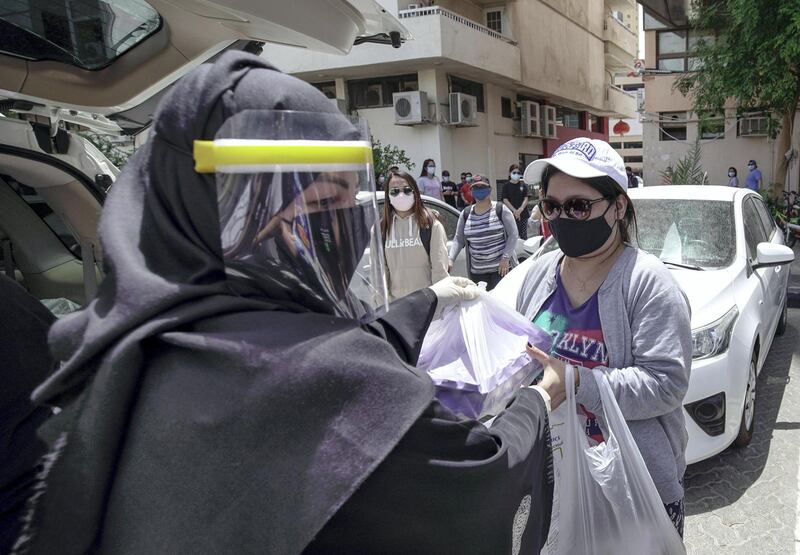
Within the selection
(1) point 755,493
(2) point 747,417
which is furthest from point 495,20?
(1) point 755,493

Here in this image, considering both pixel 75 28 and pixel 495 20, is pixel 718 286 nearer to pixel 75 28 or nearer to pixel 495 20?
pixel 75 28

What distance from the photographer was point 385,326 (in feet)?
4.20

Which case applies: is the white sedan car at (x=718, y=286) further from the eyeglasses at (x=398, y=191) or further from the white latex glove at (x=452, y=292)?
the white latex glove at (x=452, y=292)

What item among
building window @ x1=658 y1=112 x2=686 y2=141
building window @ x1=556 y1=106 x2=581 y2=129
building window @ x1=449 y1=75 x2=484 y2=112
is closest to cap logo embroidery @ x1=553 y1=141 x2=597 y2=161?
building window @ x1=449 y1=75 x2=484 y2=112

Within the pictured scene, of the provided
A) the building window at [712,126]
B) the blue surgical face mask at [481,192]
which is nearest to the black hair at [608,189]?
the blue surgical face mask at [481,192]

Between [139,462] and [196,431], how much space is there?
0.36 ft

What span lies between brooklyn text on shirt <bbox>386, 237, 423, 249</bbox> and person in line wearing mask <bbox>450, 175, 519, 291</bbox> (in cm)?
108

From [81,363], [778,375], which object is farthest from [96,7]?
[778,375]

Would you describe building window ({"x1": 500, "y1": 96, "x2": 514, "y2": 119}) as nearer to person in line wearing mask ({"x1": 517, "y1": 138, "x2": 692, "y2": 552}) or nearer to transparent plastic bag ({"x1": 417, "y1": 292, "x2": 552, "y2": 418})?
person in line wearing mask ({"x1": 517, "y1": 138, "x2": 692, "y2": 552})

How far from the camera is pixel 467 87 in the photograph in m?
20.4

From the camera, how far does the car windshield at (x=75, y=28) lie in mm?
2336

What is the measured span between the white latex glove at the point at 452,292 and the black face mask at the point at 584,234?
359 mm

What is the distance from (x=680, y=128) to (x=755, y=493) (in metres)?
23.4

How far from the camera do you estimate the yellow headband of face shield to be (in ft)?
3.11
